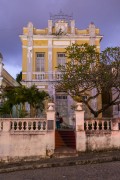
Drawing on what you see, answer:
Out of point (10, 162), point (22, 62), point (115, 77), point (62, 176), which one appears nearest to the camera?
point (62, 176)

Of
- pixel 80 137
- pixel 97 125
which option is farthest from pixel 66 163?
pixel 97 125

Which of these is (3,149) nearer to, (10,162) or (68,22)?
(10,162)

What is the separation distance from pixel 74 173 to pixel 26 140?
423cm

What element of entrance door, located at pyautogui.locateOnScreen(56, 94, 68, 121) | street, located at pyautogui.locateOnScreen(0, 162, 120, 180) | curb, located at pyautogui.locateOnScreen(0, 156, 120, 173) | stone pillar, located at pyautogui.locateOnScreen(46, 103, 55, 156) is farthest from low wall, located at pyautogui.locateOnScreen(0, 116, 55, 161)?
entrance door, located at pyautogui.locateOnScreen(56, 94, 68, 121)

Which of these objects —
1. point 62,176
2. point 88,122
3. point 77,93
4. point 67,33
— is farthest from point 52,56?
point 62,176

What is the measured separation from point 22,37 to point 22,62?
5.80 feet

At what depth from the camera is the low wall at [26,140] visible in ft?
42.8

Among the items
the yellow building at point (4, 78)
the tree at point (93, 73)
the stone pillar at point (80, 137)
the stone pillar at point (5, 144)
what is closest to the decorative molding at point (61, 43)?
the yellow building at point (4, 78)

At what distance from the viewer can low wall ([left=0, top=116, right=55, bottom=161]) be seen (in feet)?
42.8

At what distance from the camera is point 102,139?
1305 centimetres

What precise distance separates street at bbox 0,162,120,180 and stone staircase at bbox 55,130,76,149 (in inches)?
140

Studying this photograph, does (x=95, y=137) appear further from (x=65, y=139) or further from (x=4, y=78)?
(x=4, y=78)

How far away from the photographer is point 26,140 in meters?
13.1

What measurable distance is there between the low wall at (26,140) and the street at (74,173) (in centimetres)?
269
